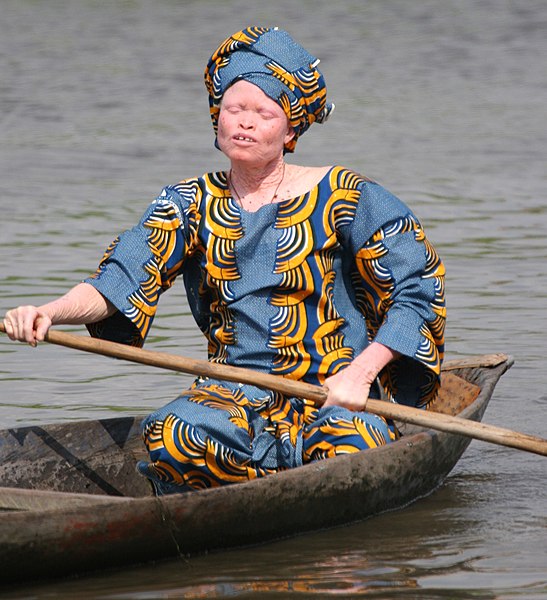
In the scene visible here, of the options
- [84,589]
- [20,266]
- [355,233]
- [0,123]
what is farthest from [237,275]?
[0,123]

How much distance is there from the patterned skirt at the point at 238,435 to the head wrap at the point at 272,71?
A: 0.84m

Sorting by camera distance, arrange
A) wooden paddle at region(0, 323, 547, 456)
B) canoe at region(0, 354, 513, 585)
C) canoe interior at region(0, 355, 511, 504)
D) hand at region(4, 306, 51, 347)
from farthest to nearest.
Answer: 1. canoe interior at region(0, 355, 511, 504)
2. wooden paddle at region(0, 323, 547, 456)
3. hand at region(4, 306, 51, 347)
4. canoe at region(0, 354, 513, 585)

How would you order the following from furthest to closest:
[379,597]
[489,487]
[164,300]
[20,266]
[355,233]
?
[20,266] < [164,300] < [489,487] < [355,233] < [379,597]

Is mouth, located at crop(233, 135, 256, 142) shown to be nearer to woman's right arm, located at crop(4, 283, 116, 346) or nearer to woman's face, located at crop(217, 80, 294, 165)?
woman's face, located at crop(217, 80, 294, 165)

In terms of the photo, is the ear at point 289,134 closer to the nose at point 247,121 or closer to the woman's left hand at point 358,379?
the nose at point 247,121

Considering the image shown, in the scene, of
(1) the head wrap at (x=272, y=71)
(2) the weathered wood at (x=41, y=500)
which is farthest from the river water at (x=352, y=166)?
(1) the head wrap at (x=272, y=71)

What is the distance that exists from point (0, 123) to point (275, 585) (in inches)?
495

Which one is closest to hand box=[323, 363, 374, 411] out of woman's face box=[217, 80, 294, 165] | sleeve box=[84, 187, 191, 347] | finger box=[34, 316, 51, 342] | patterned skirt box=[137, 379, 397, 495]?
patterned skirt box=[137, 379, 397, 495]

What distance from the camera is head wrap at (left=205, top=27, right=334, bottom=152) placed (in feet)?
17.0

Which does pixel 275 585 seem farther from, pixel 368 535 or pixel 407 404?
pixel 407 404

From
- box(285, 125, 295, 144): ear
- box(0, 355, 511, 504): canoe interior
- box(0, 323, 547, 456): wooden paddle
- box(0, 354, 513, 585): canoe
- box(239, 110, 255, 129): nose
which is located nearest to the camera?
box(0, 354, 513, 585): canoe

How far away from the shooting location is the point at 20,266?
9.77m

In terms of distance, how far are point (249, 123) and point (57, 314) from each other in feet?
2.80

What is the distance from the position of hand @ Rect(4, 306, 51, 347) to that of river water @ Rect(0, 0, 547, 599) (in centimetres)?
71
